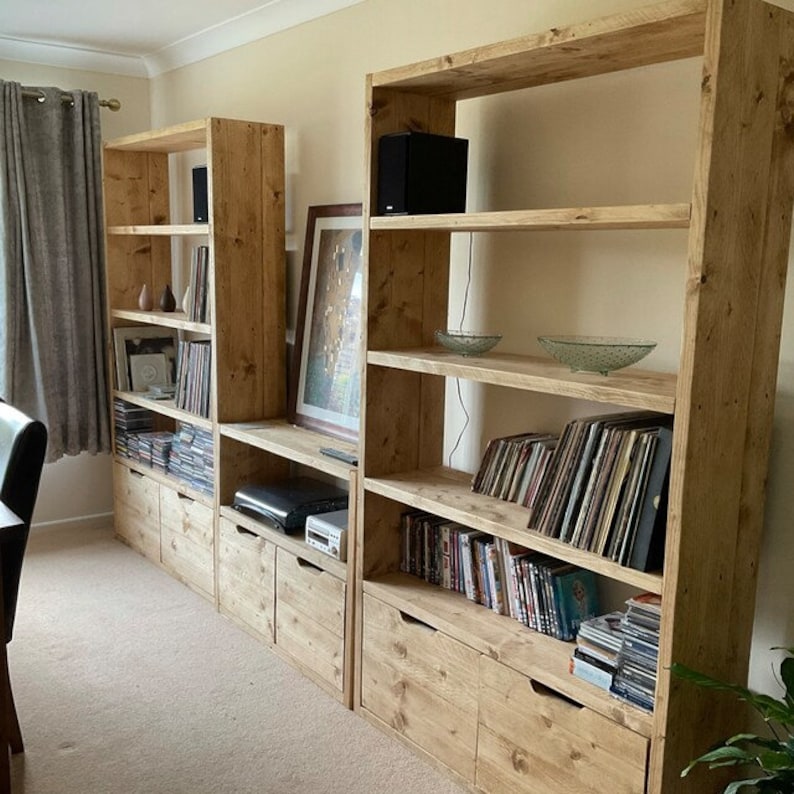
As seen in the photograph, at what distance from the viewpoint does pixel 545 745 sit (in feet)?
6.50

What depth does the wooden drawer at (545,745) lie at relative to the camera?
1817 mm

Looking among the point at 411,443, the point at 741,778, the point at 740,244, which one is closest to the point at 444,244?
the point at 411,443

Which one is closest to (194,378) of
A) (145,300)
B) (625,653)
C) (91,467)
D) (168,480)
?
(168,480)

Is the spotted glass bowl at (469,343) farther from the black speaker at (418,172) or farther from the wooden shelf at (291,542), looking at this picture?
the wooden shelf at (291,542)

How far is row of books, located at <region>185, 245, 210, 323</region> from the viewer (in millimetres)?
3312

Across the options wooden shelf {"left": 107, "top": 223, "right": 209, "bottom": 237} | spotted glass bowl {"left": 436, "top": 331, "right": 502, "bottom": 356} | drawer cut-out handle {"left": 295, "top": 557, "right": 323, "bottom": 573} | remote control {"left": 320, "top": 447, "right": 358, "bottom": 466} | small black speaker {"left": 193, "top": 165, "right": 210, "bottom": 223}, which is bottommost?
drawer cut-out handle {"left": 295, "top": 557, "right": 323, "bottom": 573}

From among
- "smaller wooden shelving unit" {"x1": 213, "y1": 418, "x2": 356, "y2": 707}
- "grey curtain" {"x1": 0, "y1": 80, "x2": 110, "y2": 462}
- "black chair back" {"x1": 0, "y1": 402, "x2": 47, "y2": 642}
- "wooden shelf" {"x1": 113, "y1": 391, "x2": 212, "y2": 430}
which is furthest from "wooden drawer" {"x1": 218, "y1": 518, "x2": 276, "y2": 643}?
"grey curtain" {"x1": 0, "y1": 80, "x2": 110, "y2": 462}

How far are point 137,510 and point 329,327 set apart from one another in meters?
1.40

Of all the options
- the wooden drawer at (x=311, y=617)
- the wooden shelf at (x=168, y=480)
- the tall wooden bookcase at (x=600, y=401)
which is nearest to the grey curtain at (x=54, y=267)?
the wooden shelf at (x=168, y=480)

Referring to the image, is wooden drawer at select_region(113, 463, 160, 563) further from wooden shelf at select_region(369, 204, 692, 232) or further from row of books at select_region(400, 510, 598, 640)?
wooden shelf at select_region(369, 204, 692, 232)

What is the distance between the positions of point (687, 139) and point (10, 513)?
6.01 ft

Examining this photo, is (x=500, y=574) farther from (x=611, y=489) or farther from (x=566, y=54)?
(x=566, y=54)

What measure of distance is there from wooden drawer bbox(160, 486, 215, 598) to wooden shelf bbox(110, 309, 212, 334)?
678 mm

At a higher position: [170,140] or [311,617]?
[170,140]
